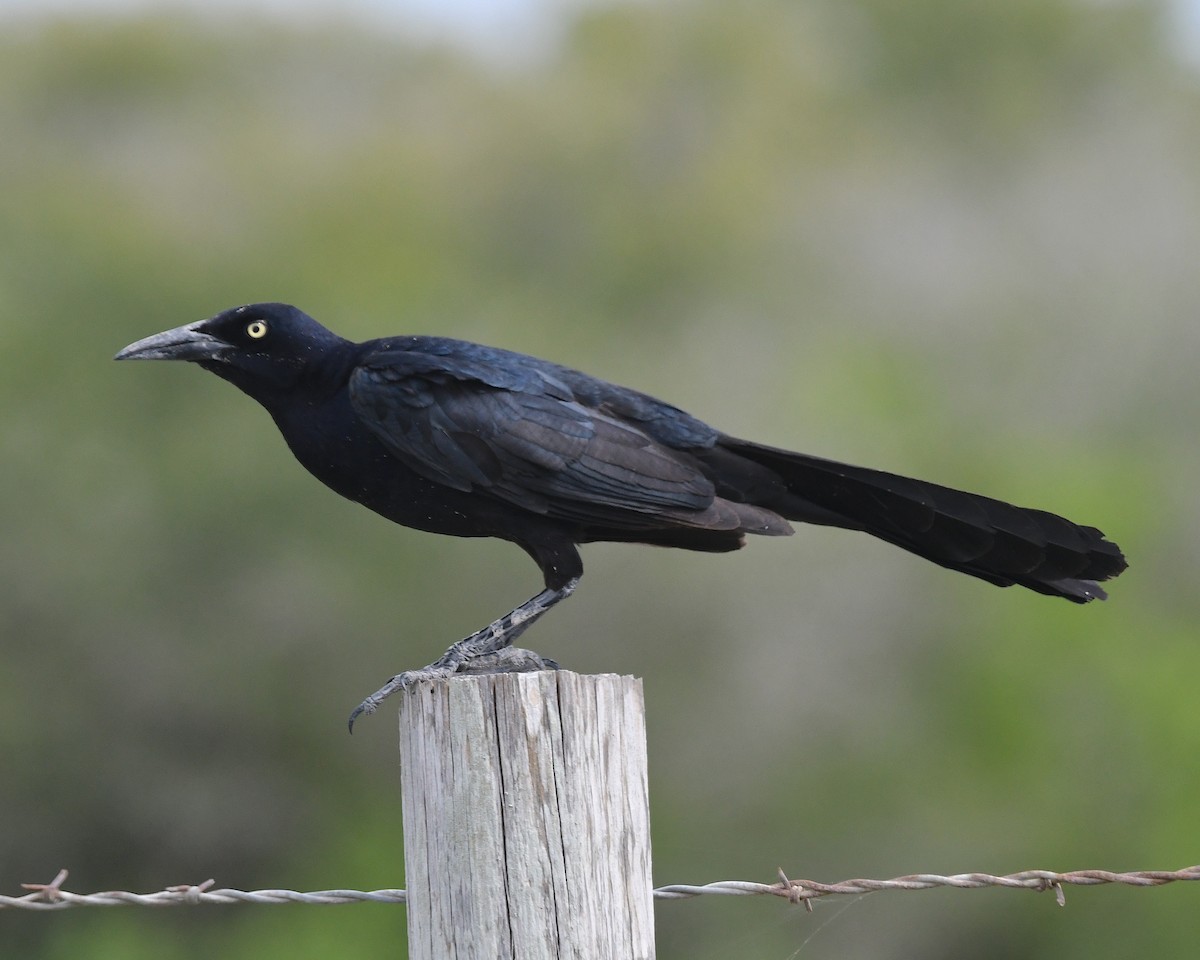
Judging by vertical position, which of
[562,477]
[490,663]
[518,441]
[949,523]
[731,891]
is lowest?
[731,891]

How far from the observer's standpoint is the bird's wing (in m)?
4.60

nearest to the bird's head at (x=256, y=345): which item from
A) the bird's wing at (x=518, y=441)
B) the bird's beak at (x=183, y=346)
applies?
the bird's beak at (x=183, y=346)

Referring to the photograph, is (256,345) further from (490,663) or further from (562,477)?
(490,663)

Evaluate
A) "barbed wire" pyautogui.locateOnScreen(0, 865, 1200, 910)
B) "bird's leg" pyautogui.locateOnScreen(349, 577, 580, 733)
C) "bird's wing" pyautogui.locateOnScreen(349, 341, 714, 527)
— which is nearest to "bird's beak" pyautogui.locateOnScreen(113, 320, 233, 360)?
"bird's wing" pyautogui.locateOnScreen(349, 341, 714, 527)

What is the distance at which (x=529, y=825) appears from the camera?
319 cm

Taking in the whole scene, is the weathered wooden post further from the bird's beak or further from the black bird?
the bird's beak

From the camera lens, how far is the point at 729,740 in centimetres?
1578

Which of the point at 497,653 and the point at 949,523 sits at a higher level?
the point at 949,523

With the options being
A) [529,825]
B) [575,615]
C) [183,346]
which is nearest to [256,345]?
[183,346]

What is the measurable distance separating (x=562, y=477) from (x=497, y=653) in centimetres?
57

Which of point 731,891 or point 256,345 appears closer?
point 731,891

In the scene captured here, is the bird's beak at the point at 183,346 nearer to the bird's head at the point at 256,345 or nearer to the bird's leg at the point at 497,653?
the bird's head at the point at 256,345

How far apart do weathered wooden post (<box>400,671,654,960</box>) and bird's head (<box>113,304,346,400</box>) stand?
202 cm

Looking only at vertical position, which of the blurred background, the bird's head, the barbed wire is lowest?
the barbed wire
